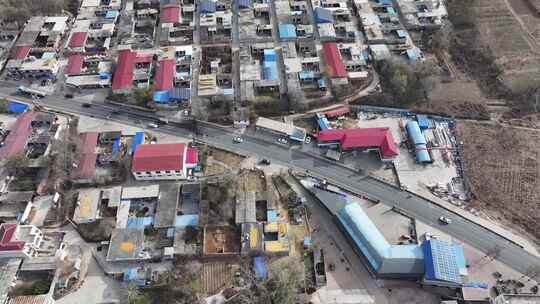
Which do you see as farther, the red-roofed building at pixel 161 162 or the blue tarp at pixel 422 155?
the blue tarp at pixel 422 155

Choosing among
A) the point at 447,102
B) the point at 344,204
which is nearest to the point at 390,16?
the point at 447,102

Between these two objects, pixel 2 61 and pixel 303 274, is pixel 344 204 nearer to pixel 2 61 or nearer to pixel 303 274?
pixel 303 274

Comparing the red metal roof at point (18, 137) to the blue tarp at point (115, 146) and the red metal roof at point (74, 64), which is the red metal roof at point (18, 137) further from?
the blue tarp at point (115, 146)

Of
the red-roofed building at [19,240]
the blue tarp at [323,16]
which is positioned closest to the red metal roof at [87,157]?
the red-roofed building at [19,240]

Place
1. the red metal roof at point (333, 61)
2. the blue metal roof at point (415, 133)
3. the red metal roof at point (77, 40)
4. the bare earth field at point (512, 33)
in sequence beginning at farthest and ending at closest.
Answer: the red metal roof at point (77, 40) < the bare earth field at point (512, 33) < the red metal roof at point (333, 61) < the blue metal roof at point (415, 133)

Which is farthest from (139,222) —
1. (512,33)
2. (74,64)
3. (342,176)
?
(512,33)

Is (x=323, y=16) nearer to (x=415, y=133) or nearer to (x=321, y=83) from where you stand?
(x=321, y=83)

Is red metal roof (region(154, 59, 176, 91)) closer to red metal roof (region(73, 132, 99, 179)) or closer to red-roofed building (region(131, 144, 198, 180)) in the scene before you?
red metal roof (region(73, 132, 99, 179))
